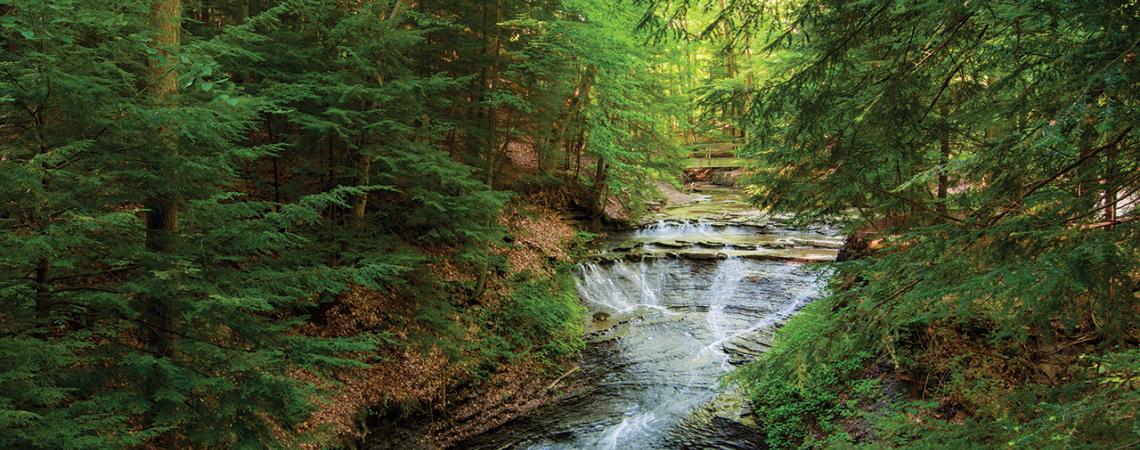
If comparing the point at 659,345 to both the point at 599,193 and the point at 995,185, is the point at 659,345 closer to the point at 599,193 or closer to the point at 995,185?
the point at 599,193

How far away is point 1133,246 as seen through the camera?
2.29 m

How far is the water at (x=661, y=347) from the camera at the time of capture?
763 centimetres

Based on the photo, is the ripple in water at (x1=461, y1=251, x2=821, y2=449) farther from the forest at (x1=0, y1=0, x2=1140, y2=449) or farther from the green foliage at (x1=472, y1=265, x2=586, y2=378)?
the green foliage at (x1=472, y1=265, x2=586, y2=378)

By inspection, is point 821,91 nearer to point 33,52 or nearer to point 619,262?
point 33,52

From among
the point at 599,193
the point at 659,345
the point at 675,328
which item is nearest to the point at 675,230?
the point at 599,193

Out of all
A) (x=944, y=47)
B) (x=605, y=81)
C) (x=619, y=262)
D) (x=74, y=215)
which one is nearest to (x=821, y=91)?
(x=944, y=47)

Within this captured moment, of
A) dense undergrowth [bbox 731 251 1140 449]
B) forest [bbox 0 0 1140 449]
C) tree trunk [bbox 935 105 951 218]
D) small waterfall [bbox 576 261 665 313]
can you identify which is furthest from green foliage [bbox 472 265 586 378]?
tree trunk [bbox 935 105 951 218]

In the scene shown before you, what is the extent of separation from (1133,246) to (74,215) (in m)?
5.81

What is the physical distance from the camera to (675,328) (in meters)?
11.5

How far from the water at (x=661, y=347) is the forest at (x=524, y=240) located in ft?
0.24

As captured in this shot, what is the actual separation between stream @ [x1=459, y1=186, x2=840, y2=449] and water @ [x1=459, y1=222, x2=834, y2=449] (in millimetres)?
22

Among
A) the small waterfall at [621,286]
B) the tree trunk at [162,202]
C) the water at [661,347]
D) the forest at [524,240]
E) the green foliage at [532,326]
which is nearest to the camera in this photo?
the forest at [524,240]

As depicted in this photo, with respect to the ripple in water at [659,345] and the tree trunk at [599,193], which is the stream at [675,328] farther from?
the tree trunk at [599,193]

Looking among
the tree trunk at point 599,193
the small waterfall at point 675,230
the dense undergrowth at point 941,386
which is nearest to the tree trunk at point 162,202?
the dense undergrowth at point 941,386
